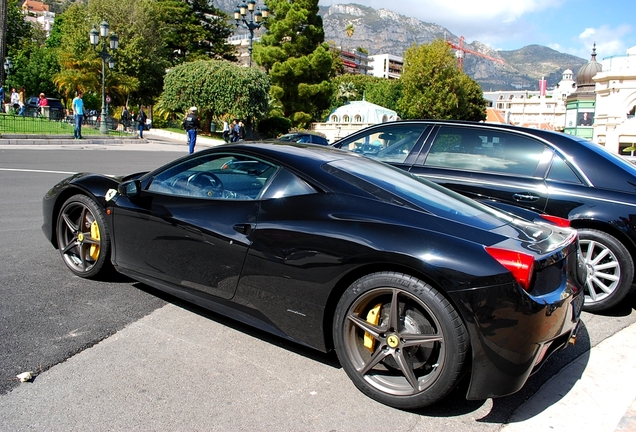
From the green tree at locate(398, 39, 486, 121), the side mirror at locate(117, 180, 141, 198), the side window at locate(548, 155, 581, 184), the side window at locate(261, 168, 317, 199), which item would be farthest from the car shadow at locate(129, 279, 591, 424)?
the green tree at locate(398, 39, 486, 121)

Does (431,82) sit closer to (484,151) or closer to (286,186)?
(484,151)

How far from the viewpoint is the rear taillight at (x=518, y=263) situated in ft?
8.53

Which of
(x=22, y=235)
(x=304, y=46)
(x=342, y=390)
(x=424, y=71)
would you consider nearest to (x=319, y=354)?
(x=342, y=390)

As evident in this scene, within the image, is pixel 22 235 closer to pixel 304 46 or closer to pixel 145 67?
pixel 145 67

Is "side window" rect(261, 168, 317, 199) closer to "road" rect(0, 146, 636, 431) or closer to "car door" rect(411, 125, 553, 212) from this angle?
"road" rect(0, 146, 636, 431)

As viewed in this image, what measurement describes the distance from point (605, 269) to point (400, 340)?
2.72 m

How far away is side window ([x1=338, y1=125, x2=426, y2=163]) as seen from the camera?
602 cm

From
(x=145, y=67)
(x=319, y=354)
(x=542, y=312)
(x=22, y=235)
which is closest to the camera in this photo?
(x=542, y=312)

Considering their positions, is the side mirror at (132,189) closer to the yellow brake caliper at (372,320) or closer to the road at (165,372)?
the road at (165,372)

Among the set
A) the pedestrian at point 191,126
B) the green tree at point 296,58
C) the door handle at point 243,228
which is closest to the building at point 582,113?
the green tree at point 296,58

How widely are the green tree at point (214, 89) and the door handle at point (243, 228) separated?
32.5 meters

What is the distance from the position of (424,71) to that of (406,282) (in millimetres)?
61694

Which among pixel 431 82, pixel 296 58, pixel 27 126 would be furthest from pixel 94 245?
pixel 431 82

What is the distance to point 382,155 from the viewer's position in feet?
20.4
